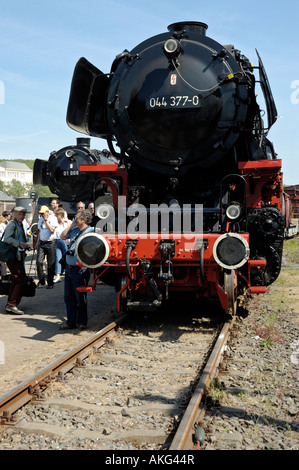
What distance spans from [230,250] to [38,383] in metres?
2.32

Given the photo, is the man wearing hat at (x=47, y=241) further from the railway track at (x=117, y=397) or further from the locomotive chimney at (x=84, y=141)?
the locomotive chimney at (x=84, y=141)

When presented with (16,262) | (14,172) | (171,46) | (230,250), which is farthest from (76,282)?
(14,172)

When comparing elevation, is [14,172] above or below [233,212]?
above

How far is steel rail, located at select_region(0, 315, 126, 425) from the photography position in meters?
3.48

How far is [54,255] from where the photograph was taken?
30.3ft

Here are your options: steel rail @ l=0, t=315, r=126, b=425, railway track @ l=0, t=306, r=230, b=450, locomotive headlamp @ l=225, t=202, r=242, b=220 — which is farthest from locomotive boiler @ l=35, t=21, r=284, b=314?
steel rail @ l=0, t=315, r=126, b=425

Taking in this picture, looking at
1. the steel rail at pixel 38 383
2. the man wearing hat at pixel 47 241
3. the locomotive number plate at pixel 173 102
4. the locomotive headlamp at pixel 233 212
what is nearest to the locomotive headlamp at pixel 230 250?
the locomotive headlamp at pixel 233 212

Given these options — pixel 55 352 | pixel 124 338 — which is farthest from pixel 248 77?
pixel 55 352

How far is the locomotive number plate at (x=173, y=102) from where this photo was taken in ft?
19.2

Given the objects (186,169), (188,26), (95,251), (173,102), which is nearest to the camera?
(95,251)

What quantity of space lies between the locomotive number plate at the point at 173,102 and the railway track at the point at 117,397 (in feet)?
8.52

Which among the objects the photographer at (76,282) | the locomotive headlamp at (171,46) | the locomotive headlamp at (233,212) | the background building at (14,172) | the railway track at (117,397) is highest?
the background building at (14,172)

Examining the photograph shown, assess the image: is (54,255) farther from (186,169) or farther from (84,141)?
(84,141)

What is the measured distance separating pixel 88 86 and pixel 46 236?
137 inches
